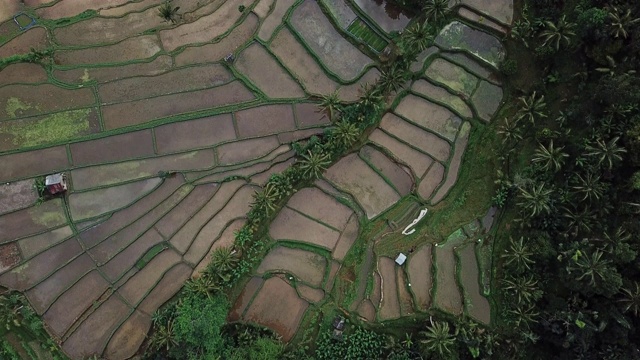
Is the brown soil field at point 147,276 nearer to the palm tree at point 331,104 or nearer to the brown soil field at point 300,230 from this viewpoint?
the brown soil field at point 300,230

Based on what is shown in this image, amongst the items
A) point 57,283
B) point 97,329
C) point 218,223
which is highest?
point 218,223

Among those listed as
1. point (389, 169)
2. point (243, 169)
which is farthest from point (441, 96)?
point (243, 169)

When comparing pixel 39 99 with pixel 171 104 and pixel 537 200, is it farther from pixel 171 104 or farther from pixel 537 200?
pixel 537 200

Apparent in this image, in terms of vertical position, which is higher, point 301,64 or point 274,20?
point 274,20

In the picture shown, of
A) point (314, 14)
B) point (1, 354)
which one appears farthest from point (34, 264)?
point (314, 14)

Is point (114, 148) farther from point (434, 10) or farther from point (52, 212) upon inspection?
point (434, 10)

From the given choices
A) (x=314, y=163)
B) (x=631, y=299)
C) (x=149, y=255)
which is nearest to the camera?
(x=631, y=299)

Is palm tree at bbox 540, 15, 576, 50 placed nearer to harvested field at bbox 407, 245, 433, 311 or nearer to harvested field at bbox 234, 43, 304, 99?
harvested field at bbox 407, 245, 433, 311
